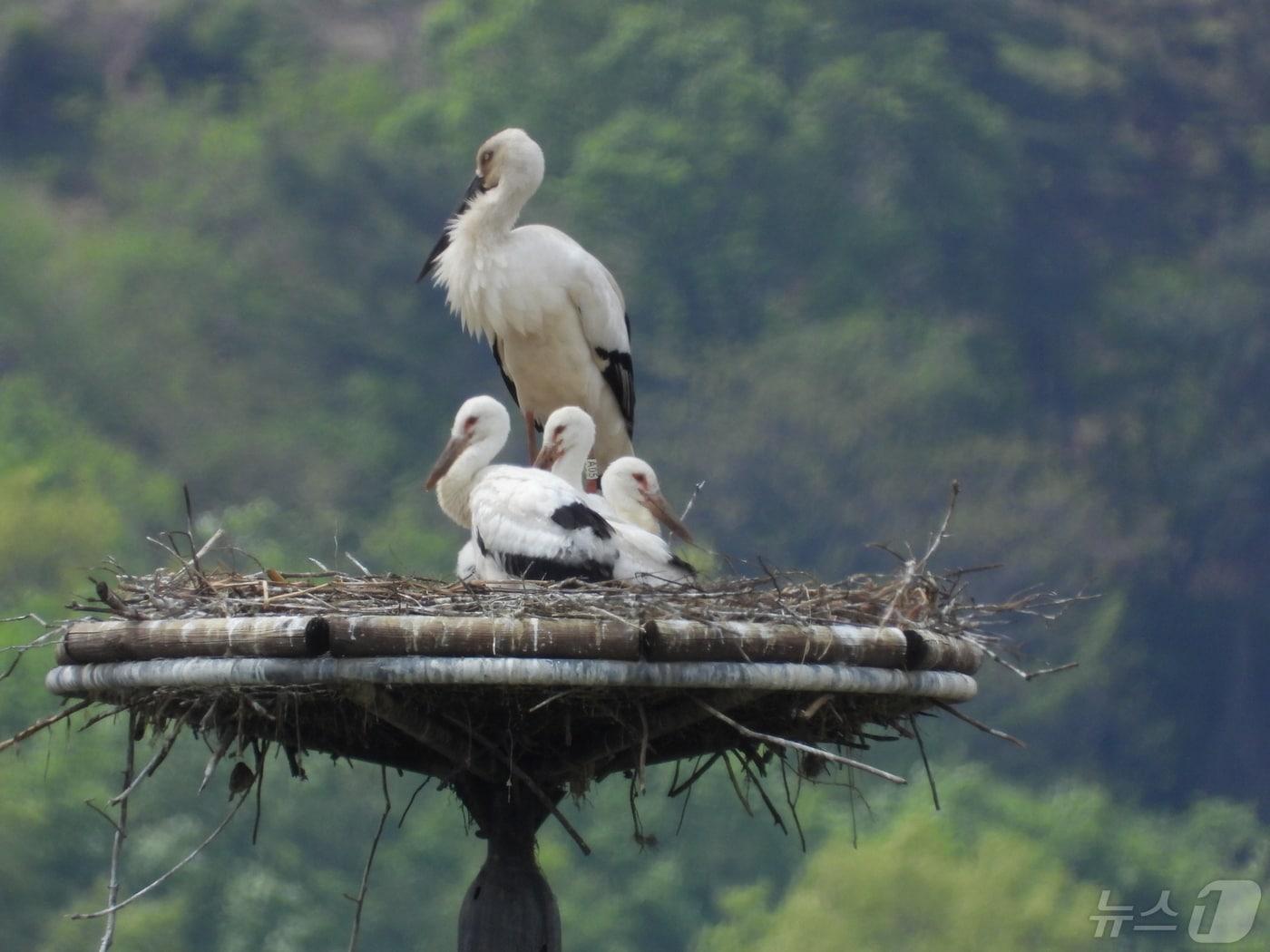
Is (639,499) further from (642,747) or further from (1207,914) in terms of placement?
(1207,914)

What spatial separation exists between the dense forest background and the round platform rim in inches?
309

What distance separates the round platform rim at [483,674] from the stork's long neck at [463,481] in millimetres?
1716

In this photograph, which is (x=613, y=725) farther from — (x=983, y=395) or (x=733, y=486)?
(x=983, y=395)

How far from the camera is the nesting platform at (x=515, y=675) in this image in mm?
4328

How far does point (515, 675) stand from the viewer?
14.1 ft

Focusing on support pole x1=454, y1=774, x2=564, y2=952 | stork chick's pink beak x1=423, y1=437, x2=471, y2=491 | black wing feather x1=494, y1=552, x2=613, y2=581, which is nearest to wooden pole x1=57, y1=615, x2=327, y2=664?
support pole x1=454, y1=774, x2=564, y2=952

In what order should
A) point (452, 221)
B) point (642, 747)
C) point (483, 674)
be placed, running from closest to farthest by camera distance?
point (483, 674) → point (642, 747) → point (452, 221)

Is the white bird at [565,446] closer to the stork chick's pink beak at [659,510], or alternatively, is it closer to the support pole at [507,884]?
the stork chick's pink beak at [659,510]

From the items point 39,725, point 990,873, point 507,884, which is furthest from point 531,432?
point 990,873

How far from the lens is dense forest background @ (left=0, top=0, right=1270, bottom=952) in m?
15.3

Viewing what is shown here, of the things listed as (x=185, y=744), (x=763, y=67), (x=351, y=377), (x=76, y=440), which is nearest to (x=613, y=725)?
(x=185, y=744)

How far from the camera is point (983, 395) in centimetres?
1859

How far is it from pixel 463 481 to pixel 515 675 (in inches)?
77.4

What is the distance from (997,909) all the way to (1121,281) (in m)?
7.41
